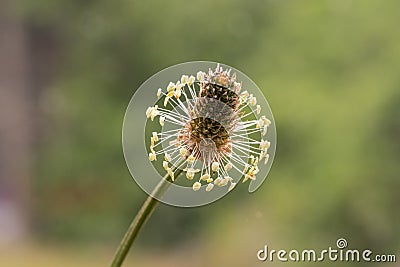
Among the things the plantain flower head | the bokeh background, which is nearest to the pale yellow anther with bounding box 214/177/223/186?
the plantain flower head

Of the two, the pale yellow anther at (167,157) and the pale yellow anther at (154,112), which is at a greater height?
the pale yellow anther at (154,112)

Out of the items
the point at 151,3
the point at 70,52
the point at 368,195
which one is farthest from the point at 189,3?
the point at 368,195

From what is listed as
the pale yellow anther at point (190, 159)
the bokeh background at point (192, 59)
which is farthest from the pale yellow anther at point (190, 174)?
the bokeh background at point (192, 59)

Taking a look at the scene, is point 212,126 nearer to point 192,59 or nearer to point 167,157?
point 167,157

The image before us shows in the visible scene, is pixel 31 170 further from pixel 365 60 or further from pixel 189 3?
pixel 365 60

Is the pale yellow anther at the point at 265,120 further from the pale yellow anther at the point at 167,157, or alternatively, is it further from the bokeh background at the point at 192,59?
the bokeh background at the point at 192,59

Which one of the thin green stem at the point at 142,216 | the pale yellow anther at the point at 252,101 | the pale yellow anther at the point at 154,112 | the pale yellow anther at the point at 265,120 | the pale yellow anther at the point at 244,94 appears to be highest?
the pale yellow anther at the point at 244,94

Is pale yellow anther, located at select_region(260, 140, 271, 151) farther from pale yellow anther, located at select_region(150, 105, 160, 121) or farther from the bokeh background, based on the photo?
the bokeh background
